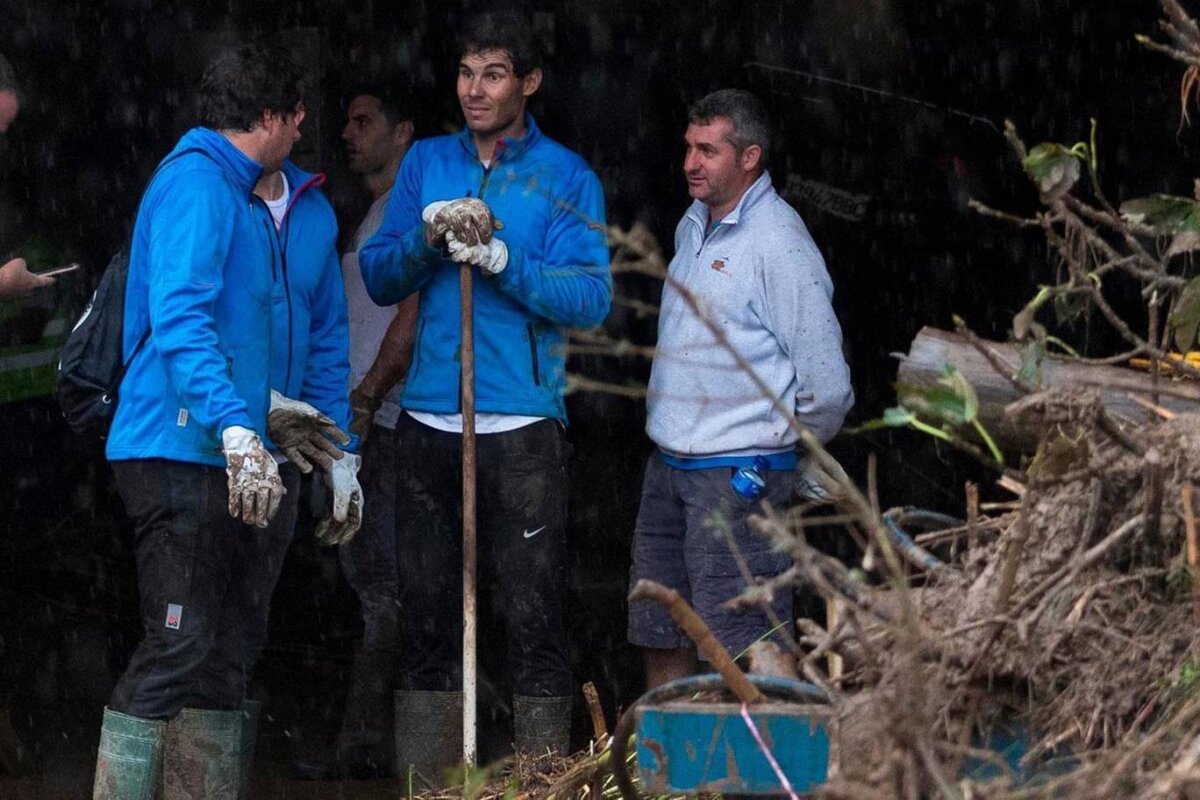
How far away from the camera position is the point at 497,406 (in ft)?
16.3

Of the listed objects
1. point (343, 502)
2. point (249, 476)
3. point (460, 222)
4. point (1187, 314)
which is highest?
point (460, 222)

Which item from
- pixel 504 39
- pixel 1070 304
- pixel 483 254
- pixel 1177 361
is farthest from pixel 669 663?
pixel 1177 361

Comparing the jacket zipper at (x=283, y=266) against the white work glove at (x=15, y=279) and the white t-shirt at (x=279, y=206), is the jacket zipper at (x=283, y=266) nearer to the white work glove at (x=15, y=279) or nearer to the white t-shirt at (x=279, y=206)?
the white t-shirt at (x=279, y=206)

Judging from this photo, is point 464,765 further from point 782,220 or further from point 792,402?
point 782,220

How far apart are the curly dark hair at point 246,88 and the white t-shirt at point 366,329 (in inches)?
46.6

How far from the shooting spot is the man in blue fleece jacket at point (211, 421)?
4266mm

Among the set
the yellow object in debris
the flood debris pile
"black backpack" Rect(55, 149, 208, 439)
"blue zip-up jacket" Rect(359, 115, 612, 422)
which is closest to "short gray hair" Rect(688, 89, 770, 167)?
"blue zip-up jacket" Rect(359, 115, 612, 422)

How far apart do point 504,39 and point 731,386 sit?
1.21 m

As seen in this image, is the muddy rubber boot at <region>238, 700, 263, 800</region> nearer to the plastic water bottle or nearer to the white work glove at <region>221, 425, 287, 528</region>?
the white work glove at <region>221, 425, 287, 528</region>

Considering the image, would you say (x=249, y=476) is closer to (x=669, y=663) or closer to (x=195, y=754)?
(x=195, y=754)

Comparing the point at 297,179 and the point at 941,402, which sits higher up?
the point at 297,179

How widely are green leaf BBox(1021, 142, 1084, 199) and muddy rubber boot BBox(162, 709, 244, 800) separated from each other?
2640 millimetres

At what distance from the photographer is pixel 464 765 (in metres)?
4.70

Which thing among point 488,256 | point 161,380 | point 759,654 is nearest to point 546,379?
point 488,256
